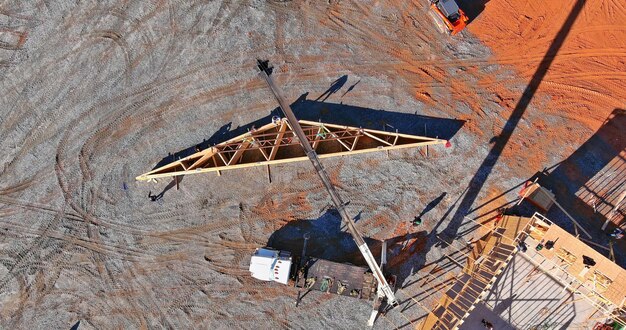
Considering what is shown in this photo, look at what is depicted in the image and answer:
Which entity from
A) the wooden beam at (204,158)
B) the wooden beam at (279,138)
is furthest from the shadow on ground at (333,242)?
the wooden beam at (204,158)

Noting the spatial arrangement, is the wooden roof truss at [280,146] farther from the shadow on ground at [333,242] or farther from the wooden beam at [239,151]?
the shadow on ground at [333,242]

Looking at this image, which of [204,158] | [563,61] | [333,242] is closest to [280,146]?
[204,158]

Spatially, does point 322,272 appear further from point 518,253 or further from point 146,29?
point 146,29

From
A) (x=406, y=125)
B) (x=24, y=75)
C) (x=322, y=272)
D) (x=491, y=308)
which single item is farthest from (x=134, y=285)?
(x=491, y=308)

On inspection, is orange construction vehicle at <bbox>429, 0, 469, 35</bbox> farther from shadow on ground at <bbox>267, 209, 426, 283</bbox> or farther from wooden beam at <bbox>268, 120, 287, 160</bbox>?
shadow on ground at <bbox>267, 209, 426, 283</bbox>

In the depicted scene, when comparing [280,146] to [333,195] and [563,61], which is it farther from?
[563,61]

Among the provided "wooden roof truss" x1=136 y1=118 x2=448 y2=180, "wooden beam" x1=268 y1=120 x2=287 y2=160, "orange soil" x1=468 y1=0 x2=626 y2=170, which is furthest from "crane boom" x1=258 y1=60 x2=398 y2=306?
"orange soil" x1=468 y1=0 x2=626 y2=170
